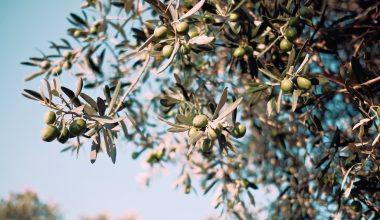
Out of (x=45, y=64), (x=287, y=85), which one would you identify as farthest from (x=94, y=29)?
(x=287, y=85)

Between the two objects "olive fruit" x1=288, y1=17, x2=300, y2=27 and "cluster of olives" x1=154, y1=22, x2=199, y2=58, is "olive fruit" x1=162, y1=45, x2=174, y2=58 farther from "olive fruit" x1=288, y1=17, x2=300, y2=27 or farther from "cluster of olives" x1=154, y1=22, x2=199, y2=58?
"olive fruit" x1=288, y1=17, x2=300, y2=27

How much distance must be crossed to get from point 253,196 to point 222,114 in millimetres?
1816

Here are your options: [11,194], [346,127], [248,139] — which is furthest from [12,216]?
[346,127]

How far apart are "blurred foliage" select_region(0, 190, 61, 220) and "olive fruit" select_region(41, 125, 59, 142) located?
26953 mm

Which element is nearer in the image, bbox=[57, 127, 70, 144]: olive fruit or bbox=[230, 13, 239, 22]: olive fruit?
bbox=[57, 127, 70, 144]: olive fruit

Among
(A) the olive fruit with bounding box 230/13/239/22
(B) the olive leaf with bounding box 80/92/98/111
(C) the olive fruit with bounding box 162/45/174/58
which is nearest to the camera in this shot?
(B) the olive leaf with bounding box 80/92/98/111

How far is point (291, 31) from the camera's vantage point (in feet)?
6.26

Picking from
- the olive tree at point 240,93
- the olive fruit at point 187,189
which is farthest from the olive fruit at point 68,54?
the olive fruit at point 187,189

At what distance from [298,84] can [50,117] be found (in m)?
1.26

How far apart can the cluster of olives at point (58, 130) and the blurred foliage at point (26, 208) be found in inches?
1060

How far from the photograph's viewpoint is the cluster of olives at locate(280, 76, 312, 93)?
1753 mm

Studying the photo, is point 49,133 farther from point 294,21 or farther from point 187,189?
point 187,189

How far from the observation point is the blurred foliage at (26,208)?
24.7m

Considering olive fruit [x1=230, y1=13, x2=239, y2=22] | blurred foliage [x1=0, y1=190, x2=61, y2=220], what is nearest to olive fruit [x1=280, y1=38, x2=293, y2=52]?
olive fruit [x1=230, y1=13, x2=239, y2=22]
